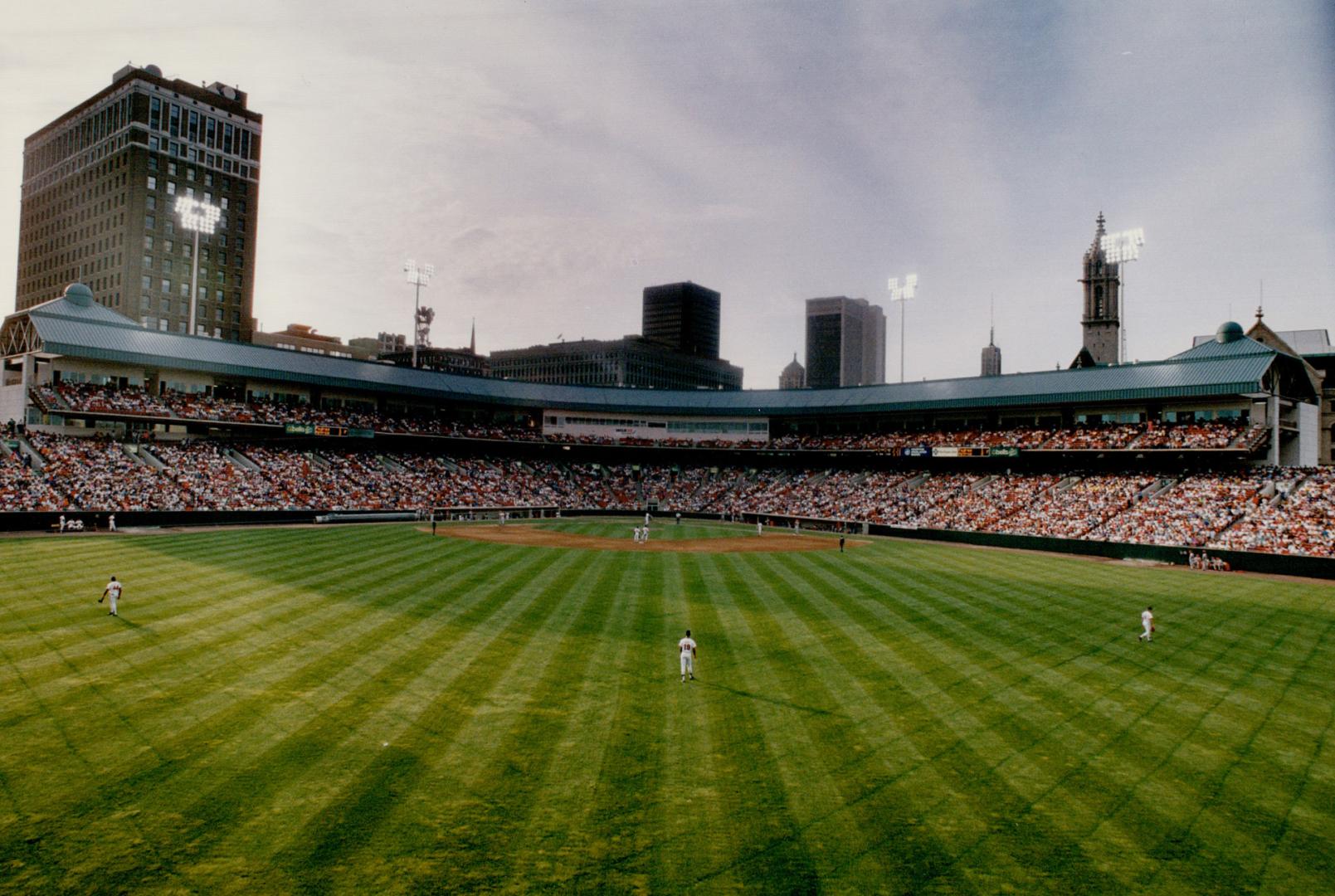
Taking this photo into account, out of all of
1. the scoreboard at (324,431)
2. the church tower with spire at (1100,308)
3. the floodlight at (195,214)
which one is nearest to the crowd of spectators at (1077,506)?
the scoreboard at (324,431)

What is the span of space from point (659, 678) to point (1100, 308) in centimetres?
15379

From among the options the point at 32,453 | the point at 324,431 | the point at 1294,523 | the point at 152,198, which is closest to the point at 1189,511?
the point at 1294,523

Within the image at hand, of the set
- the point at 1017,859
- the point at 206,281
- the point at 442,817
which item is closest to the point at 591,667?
the point at 442,817

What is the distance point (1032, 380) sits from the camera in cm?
6794

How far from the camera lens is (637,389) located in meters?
90.5

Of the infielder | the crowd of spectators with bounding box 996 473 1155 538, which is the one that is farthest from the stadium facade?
the infielder

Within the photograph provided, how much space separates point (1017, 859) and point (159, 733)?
15126 mm

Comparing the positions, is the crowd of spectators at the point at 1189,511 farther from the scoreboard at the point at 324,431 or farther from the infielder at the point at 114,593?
the scoreboard at the point at 324,431

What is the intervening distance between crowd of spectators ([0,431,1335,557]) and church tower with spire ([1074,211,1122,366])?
3588 inches

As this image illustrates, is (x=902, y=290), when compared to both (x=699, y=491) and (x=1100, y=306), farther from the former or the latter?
(x=1100, y=306)

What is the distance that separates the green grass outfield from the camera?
405 inches

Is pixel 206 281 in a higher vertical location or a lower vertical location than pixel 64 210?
lower

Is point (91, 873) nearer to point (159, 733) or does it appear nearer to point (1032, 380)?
point (159, 733)

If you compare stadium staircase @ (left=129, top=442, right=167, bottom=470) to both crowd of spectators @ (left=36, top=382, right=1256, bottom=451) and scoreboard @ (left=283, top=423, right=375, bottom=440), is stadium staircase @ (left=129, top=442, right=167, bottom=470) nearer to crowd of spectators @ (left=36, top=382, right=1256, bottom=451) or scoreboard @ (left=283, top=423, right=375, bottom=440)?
crowd of spectators @ (left=36, top=382, right=1256, bottom=451)
